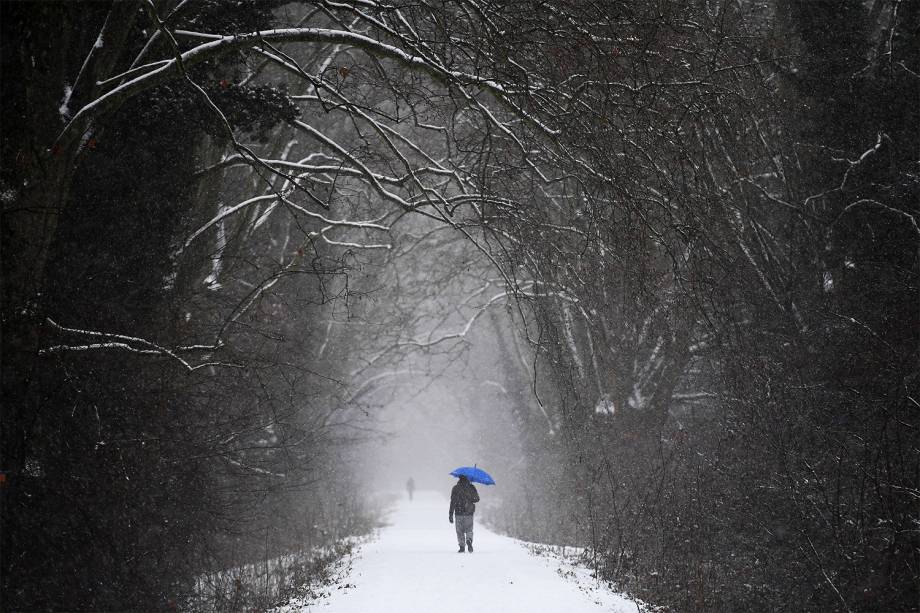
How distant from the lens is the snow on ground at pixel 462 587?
23.8 ft

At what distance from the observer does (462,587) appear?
8.48m

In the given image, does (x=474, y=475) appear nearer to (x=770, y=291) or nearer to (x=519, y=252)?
(x=770, y=291)

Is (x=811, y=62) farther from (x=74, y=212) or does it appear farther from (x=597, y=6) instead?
(x=74, y=212)

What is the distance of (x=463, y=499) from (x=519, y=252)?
25.8 feet

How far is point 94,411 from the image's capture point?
598 cm

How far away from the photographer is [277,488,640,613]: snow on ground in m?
7.25

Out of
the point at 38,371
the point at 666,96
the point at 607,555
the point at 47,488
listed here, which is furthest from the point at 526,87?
the point at 607,555

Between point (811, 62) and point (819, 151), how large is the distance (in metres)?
1.47

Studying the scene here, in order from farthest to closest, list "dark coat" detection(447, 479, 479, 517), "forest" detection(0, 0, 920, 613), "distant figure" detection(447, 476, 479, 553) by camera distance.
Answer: "dark coat" detection(447, 479, 479, 517) < "distant figure" detection(447, 476, 479, 553) < "forest" detection(0, 0, 920, 613)

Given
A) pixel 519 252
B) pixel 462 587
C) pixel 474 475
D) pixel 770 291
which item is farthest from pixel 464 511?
pixel 519 252

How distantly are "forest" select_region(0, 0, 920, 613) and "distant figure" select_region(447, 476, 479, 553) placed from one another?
96.2 inches

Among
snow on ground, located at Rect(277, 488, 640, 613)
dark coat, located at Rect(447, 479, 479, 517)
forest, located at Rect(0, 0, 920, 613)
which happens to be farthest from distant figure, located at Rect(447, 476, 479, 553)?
forest, located at Rect(0, 0, 920, 613)

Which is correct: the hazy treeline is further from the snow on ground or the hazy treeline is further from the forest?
the snow on ground

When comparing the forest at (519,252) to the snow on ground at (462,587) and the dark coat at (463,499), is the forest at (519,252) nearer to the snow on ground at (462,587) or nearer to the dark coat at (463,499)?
the snow on ground at (462,587)
